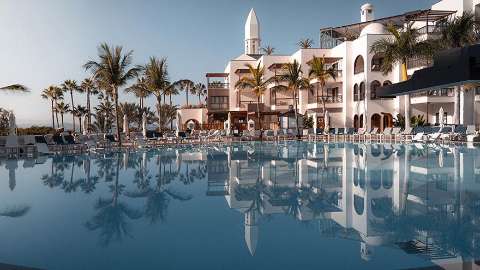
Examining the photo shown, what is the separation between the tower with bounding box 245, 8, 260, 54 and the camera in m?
52.2

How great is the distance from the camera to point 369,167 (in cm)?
1256

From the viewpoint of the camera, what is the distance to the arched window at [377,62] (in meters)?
32.0

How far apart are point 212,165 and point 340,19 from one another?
3476cm

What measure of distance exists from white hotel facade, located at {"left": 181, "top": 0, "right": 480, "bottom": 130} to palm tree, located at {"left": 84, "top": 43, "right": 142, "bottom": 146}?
9.39 metres

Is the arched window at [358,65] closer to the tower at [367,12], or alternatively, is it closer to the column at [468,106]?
the column at [468,106]

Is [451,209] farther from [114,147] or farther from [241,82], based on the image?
[241,82]

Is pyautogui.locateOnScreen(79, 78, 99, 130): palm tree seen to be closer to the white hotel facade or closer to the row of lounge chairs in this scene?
the white hotel facade

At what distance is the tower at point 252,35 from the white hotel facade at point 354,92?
18.4ft

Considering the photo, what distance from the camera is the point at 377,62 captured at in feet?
106

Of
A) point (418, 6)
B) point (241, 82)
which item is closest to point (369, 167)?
point (241, 82)

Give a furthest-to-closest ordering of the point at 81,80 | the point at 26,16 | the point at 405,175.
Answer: the point at 81,80 < the point at 26,16 < the point at 405,175

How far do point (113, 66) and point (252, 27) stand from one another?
30945 millimetres

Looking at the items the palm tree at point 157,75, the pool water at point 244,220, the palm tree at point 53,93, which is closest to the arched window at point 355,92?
the palm tree at point 157,75

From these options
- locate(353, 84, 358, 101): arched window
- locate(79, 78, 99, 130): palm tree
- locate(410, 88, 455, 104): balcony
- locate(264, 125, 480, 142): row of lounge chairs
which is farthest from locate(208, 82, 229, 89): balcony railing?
locate(410, 88, 455, 104): balcony
